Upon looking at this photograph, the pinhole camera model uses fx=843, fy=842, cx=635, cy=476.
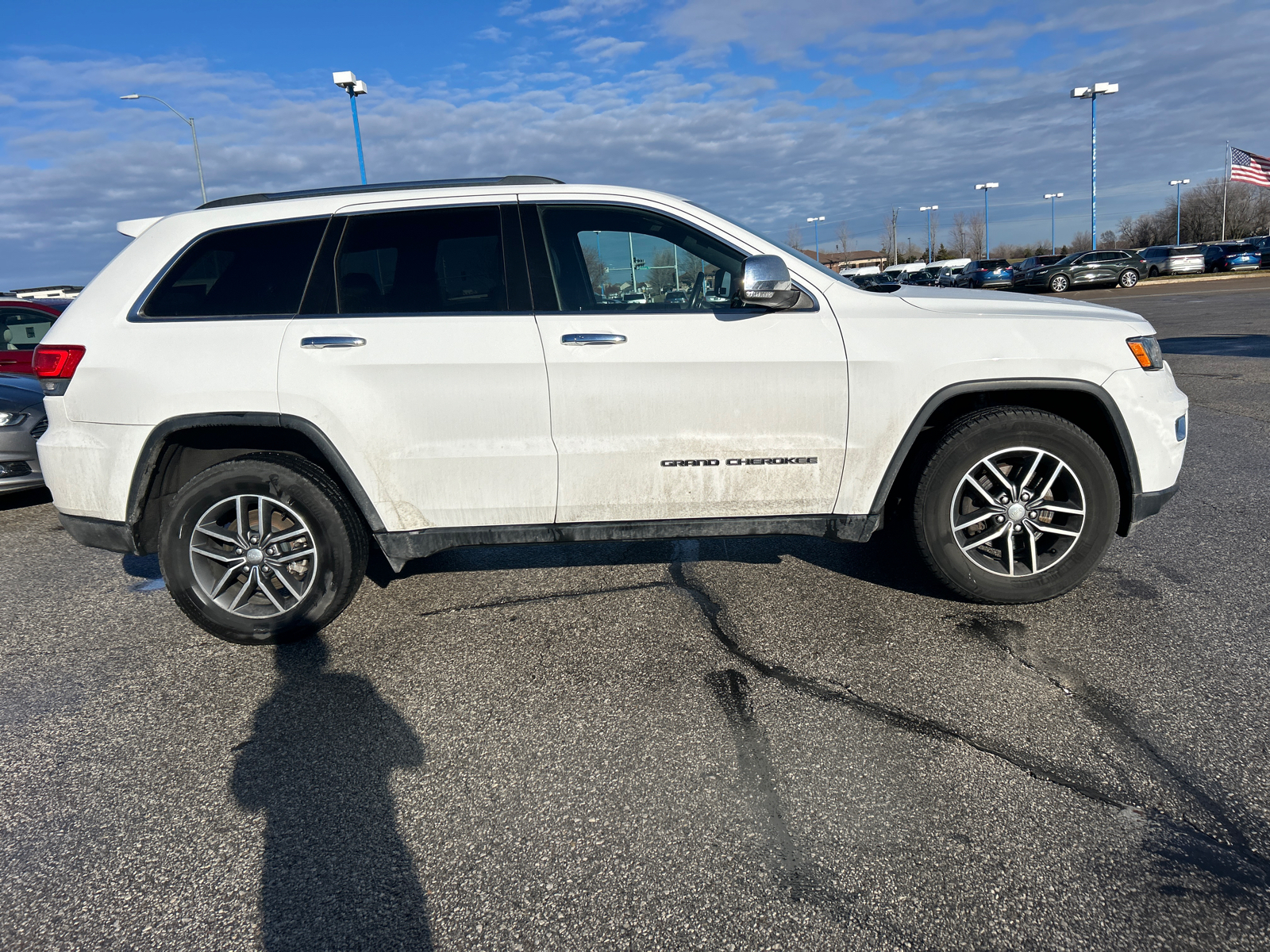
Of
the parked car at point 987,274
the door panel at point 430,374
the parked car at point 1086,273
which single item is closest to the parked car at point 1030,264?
the parked car at point 987,274

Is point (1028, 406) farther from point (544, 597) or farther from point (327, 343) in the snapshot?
point (327, 343)

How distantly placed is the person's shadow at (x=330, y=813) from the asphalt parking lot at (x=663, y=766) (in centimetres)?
1

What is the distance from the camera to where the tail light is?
3.69 meters

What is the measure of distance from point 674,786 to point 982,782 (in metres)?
0.94

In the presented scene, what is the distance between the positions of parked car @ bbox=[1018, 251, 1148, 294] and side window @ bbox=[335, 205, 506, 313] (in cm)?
3826

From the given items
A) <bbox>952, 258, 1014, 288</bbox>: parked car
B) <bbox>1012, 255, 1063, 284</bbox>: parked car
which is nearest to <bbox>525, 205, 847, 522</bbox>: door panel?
<bbox>1012, 255, 1063, 284</bbox>: parked car

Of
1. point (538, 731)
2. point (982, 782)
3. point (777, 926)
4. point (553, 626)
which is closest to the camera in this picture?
point (777, 926)

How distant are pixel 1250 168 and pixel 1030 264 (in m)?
13.6

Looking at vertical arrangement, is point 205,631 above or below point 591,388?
below

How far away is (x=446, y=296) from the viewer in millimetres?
3688

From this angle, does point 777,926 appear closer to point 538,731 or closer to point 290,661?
point 538,731

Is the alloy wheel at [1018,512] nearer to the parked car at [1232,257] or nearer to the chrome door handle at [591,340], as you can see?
the chrome door handle at [591,340]

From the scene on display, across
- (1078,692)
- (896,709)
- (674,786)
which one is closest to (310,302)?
(674,786)

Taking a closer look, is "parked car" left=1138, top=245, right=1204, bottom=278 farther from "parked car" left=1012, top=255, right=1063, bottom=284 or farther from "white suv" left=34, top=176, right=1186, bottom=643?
"white suv" left=34, top=176, right=1186, bottom=643
